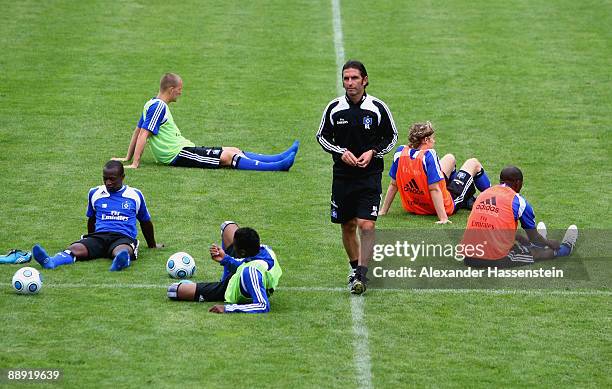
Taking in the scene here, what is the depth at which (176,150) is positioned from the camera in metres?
17.6

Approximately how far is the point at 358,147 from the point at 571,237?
10.8 ft

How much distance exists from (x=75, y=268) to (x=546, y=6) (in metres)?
18.0

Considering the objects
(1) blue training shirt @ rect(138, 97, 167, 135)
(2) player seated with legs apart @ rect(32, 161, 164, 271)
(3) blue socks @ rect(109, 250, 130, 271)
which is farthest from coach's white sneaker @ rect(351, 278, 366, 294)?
(1) blue training shirt @ rect(138, 97, 167, 135)

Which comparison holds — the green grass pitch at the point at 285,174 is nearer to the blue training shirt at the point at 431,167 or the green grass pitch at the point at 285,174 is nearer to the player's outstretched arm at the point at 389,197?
the player's outstretched arm at the point at 389,197

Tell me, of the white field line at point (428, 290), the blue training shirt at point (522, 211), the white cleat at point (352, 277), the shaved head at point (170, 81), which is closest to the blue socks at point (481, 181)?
the blue training shirt at point (522, 211)

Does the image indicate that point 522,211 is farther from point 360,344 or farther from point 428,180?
point 360,344

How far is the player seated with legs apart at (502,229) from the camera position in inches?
507

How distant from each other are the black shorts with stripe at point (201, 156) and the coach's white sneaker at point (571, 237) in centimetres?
597

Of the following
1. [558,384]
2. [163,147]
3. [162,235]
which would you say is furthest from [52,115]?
[558,384]

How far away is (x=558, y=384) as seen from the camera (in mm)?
9539

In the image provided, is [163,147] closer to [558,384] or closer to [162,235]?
[162,235]

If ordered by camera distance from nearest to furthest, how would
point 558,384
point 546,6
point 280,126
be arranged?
point 558,384 < point 280,126 < point 546,6

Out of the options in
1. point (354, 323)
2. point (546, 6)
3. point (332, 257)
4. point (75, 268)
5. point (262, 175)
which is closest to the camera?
point (354, 323)

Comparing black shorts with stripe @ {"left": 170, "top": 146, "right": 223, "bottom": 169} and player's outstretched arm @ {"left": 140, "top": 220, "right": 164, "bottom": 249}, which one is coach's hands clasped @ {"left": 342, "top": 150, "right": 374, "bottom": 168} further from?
black shorts with stripe @ {"left": 170, "top": 146, "right": 223, "bottom": 169}
